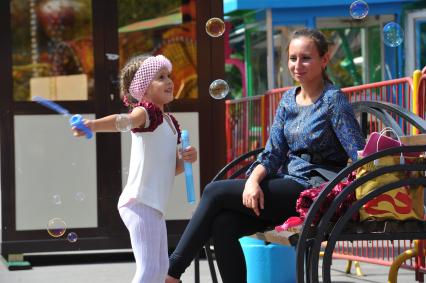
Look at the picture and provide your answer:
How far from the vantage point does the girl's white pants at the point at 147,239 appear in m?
4.77

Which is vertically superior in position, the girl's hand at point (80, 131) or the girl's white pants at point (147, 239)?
the girl's hand at point (80, 131)

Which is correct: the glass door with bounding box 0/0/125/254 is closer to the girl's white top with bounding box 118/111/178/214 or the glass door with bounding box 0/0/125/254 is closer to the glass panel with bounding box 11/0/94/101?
the glass panel with bounding box 11/0/94/101

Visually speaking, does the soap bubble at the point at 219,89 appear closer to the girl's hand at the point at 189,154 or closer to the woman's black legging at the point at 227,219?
the girl's hand at the point at 189,154

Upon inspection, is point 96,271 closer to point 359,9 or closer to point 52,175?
point 52,175

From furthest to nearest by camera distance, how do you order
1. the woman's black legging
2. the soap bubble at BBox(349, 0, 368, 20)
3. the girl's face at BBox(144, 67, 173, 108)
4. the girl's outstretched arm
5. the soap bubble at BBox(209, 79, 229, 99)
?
the soap bubble at BBox(209, 79, 229, 99) < the soap bubble at BBox(349, 0, 368, 20) < the girl's face at BBox(144, 67, 173, 108) < the woman's black legging < the girl's outstretched arm

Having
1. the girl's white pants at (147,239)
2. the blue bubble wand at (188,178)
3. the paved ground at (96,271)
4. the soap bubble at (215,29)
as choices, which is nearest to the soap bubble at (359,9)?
the soap bubble at (215,29)

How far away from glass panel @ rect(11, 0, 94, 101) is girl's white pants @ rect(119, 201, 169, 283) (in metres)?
3.53

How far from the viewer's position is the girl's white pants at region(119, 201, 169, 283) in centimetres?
A: 477

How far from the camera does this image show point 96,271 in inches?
303

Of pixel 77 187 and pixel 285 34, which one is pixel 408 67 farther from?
pixel 77 187

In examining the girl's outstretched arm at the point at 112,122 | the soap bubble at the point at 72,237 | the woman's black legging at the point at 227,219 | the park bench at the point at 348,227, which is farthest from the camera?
the soap bubble at the point at 72,237

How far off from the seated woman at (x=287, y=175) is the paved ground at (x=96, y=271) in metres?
Answer: 2.27

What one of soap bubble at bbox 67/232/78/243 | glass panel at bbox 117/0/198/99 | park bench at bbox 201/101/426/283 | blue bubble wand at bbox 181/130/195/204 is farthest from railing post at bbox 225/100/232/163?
park bench at bbox 201/101/426/283

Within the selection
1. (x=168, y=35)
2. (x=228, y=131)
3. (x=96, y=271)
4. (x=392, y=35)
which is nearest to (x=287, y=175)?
(x=392, y=35)
